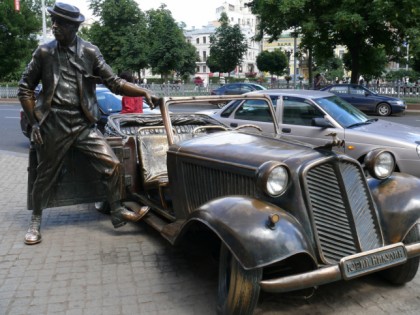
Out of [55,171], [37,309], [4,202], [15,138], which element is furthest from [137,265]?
[15,138]

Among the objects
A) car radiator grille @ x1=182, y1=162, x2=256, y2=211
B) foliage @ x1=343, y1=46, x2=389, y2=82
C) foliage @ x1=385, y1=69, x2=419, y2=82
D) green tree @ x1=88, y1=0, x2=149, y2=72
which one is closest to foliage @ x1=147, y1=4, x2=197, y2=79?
green tree @ x1=88, y1=0, x2=149, y2=72

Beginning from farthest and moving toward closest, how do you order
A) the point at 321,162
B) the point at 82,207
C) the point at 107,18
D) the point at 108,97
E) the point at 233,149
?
the point at 107,18 → the point at 108,97 → the point at 82,207 → the point at 233,149 → the point at 321,162

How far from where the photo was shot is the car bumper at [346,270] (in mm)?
2799

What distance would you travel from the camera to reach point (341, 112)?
8.15 metres

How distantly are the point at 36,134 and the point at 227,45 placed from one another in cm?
3635

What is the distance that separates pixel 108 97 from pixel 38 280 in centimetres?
701

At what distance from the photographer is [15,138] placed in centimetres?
1354

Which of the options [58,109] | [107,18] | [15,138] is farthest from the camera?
[107,18]

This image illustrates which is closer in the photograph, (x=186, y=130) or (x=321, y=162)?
(x=321, y=162)

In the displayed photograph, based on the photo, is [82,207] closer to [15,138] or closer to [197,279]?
[197,279]

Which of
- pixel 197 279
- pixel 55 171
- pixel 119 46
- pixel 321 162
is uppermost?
pixel 119 46

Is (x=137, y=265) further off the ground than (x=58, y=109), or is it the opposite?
(x=58, y=109)

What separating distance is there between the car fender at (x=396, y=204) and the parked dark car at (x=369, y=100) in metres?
16.8

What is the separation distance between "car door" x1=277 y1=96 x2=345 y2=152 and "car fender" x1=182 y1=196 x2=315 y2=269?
4.89m
